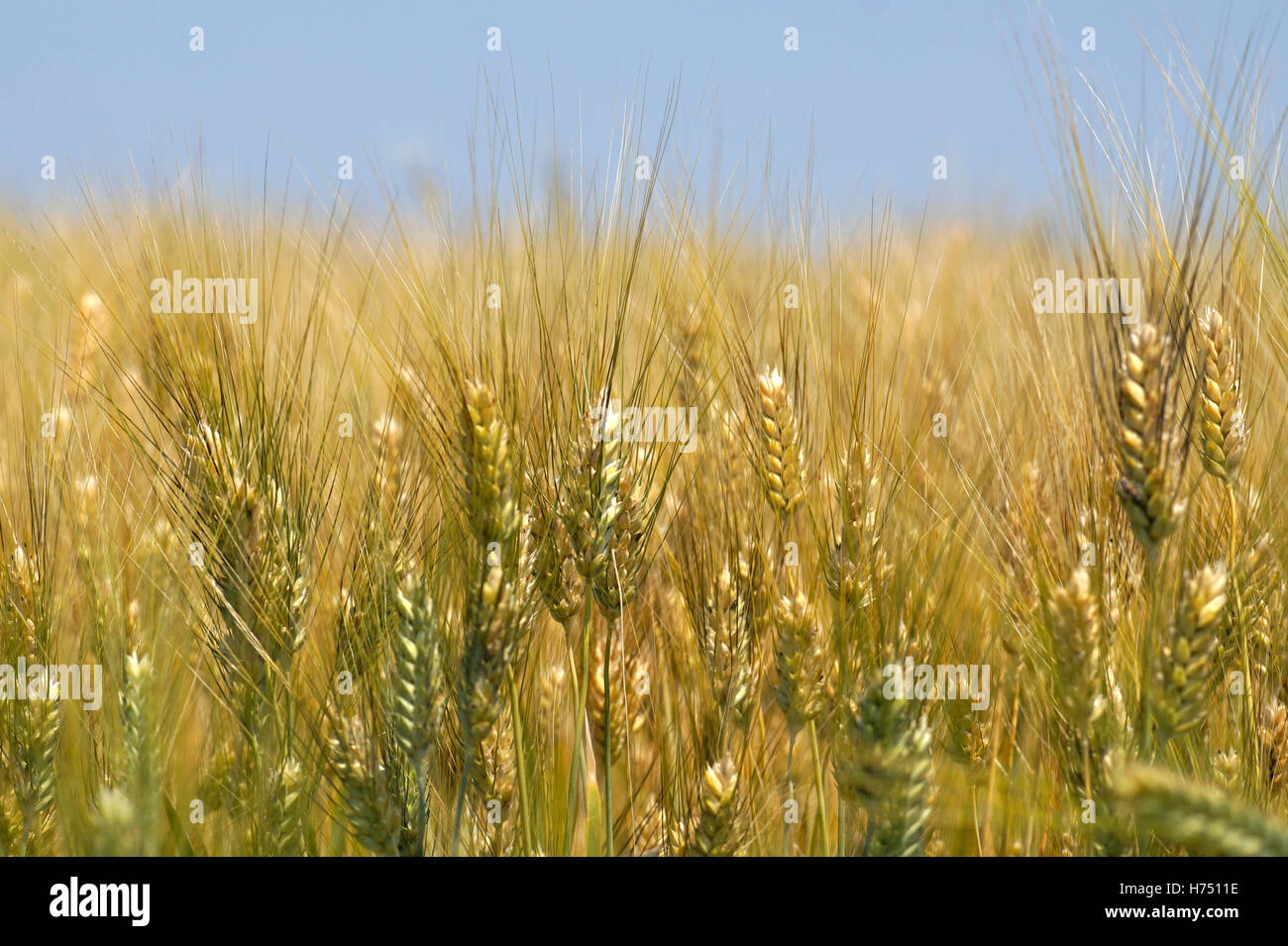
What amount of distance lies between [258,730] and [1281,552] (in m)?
1.60

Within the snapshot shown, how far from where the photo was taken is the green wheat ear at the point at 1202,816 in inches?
28.3

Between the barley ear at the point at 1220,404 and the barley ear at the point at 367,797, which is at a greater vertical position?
the barley ear at the point at 1220,404

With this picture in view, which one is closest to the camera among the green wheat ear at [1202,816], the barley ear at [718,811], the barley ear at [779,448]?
the green wheat ear at [1202,816]

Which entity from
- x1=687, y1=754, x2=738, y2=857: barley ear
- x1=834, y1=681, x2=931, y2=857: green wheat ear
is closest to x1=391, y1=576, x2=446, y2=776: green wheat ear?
x1=687, y1=754, x2=738, y2=857: barley ear

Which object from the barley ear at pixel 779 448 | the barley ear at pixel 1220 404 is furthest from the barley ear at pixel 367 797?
the barley ear at pixel 1220 404

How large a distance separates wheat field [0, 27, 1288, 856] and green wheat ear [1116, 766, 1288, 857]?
1.12 ft

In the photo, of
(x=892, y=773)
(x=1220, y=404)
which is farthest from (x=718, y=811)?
(x=1220, y=404)

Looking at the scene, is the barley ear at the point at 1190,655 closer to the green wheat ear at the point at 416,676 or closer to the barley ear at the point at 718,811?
the barley ear at the point at 718,811

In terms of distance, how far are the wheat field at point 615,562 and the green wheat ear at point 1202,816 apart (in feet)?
1.12

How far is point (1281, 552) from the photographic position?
57.1 inches
